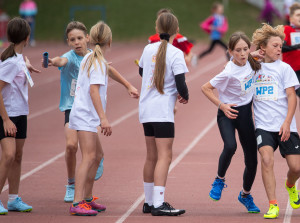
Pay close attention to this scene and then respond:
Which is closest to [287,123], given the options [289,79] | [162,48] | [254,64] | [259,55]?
[289,79]

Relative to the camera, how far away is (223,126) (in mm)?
7492

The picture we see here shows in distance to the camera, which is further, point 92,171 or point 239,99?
point 92,171

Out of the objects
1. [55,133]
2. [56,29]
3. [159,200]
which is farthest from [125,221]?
[56,29]

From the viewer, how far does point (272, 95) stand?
290 inches

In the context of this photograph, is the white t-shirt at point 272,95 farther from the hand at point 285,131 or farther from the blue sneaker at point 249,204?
the blue sneaker at point 249,204

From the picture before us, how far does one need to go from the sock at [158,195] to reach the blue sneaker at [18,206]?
1.24 metres

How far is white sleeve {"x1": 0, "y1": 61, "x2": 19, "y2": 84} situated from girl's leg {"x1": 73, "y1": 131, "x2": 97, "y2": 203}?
0.82 m

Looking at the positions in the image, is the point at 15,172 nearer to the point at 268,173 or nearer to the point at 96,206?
the point at 96,206

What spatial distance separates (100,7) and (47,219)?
3202cm

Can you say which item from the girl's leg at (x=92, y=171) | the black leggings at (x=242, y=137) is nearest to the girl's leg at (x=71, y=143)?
the girl's leg at (x=92, y=171)

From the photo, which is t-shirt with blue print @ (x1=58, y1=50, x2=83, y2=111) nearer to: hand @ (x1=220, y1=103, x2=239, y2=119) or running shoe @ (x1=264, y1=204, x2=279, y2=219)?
hand @ (x1=220, y1=103, x2=239, y2=119)

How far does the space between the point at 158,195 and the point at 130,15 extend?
3176cm

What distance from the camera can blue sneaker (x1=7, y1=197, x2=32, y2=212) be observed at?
25.0 feet

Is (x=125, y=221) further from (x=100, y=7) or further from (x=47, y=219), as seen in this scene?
(x=100, y=7)
